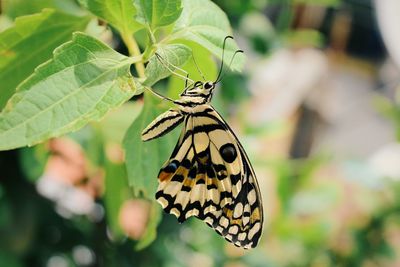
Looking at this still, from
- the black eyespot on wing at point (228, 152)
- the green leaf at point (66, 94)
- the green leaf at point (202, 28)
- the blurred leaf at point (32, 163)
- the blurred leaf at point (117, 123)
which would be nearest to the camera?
the green leaf at point (66, 94)

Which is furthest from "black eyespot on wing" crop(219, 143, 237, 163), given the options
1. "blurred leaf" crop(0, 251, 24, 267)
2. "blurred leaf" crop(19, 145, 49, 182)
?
"blurred leaf" crop(0, 251, 24, 267)

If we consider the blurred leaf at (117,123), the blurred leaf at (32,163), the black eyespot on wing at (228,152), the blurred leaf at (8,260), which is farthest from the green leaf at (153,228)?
the blurred leaf at (8,260)

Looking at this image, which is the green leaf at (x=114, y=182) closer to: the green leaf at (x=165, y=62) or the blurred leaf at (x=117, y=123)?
the blurred leaf at (x=117, y=123)

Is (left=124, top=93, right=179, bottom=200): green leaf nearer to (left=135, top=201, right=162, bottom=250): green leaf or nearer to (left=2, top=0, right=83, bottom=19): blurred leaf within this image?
(left=135, top=201, right=162, bottom=250): green leaf

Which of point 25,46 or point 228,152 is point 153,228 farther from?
point 25,46

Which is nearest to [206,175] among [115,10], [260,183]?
[115,10]

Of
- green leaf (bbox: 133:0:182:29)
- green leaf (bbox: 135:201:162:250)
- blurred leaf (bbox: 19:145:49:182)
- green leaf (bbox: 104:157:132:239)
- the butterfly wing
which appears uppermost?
green leaf (bbox: 133:0:182:29)
